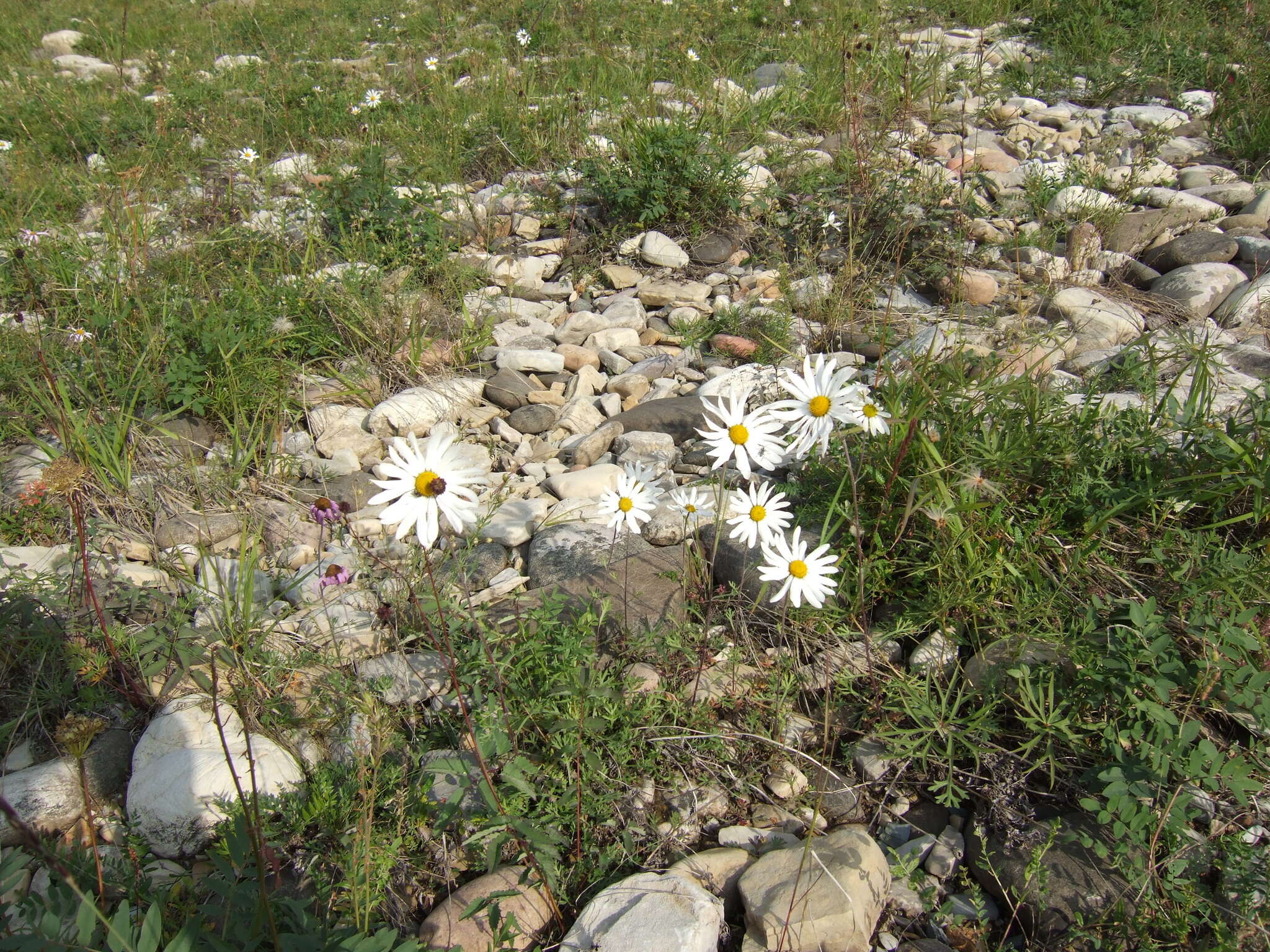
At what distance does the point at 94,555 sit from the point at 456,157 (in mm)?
3527

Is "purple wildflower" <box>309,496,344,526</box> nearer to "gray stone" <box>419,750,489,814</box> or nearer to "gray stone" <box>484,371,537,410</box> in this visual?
"gray stone" <box>419,750,489,814</box>

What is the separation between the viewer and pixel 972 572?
243 cm

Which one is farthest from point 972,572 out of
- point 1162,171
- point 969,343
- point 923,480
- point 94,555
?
point 1162,171

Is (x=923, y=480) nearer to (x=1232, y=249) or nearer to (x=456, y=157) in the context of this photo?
(x=1232, y=249)

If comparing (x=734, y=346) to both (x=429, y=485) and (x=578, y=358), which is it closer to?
(x=578, y=358)

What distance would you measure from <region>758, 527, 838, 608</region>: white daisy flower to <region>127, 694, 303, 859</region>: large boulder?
1415 millimetres

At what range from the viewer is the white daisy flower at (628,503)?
2340 millimetres

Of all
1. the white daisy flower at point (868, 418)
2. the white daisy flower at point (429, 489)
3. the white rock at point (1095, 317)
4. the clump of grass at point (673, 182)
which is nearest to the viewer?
the white daisy flower at point (429, 489)

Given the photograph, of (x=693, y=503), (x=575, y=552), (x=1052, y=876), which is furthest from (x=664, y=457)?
(x=1052, y=876)

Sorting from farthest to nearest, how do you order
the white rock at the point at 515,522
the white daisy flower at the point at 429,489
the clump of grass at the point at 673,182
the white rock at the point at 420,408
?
the clump of grass at the point at 673,182, the white rock at the point at 420,408, the white rock at the point at 515,522, the white daisy flower at the point at 429,489

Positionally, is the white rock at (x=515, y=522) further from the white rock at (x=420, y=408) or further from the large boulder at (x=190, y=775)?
the large boulder at (x=190, y=775)

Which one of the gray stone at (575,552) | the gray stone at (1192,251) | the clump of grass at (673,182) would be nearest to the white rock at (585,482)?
the gray stone at (575,552)

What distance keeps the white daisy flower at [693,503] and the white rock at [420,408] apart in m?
1.24

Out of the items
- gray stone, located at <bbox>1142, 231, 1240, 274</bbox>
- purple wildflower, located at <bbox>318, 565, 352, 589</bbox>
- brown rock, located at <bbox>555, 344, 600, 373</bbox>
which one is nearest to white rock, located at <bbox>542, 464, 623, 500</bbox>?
purple wildflower, located at <bbox>318, 565, 352, 589</bbox>
